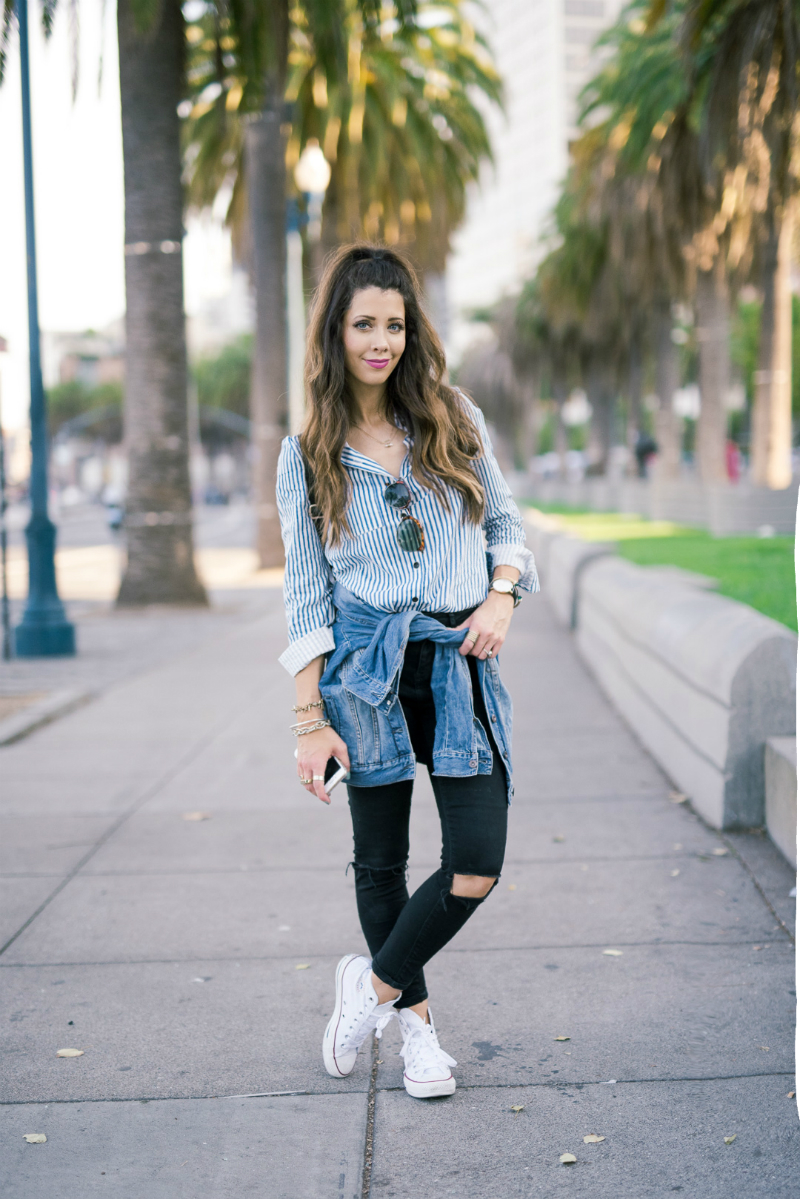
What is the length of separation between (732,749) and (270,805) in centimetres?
223

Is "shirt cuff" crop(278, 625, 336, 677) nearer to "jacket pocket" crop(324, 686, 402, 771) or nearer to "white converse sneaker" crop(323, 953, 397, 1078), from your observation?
"jacket pocket" crop(324, 686, 402, 771)

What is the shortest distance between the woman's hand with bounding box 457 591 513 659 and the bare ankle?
0.83 m

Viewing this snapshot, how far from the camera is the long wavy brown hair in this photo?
2.83 m

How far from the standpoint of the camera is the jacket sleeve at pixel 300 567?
9.35 feet

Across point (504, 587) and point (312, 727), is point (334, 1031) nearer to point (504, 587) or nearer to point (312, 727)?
point (312, 727)

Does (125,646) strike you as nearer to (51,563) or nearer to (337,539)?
(51,563)

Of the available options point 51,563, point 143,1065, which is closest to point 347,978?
point 143,1065

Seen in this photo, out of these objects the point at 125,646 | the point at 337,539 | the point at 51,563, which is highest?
the point at 337,539

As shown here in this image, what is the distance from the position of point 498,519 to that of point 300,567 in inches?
19.9

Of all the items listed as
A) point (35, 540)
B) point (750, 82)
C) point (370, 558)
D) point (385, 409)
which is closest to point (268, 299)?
point (750, 82)

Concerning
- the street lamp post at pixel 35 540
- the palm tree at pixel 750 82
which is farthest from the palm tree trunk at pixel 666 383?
the street lamp post at pixel 35 540

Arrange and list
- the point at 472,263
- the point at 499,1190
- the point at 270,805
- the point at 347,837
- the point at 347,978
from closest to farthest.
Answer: the point at 499,1190, the point at 347,978, the point at 347,837, the point at 270,805, the point at 472,263

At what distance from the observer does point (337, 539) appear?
111 inches

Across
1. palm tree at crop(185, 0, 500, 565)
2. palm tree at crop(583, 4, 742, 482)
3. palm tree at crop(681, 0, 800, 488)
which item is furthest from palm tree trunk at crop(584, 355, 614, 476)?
palm tree at crop(681, 0, 800, 488)
